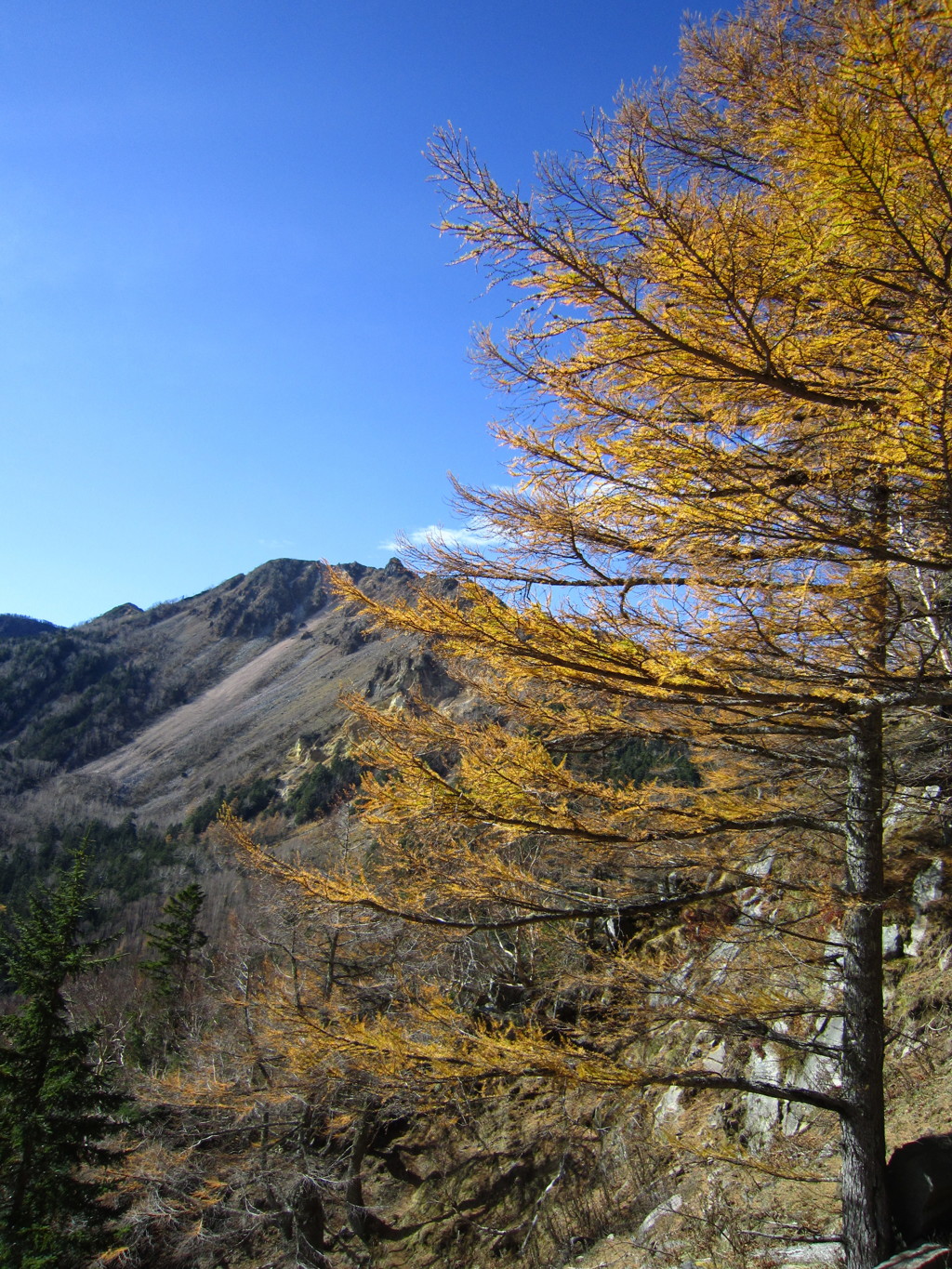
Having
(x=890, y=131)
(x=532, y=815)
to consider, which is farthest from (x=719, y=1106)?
(x=890, y=131)

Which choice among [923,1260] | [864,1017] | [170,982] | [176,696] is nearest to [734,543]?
[864,1017]

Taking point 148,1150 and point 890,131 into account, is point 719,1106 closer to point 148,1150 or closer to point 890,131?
point 890,131

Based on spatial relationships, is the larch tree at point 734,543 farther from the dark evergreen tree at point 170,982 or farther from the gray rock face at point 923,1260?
the dark evergreen tree at point 170,982

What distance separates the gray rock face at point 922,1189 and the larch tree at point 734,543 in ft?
1.42

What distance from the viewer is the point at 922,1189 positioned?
4.27m

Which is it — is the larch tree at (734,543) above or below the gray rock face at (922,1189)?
above

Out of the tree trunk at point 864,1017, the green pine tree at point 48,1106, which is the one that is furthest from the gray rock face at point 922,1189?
the green pine tree at point 48,1106

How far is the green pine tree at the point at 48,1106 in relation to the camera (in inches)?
406

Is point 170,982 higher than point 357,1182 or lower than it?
lower

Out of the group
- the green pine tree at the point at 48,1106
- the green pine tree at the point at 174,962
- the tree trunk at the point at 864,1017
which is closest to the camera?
the tree trunk at the point at 864,1017

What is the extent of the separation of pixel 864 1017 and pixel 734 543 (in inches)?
115

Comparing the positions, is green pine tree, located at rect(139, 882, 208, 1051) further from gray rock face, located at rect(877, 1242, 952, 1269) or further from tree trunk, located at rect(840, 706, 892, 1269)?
gray rock face, located at rect(877, 1242, 952, 1269)

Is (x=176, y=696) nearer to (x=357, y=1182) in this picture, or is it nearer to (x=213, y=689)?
(x=213, y=689)

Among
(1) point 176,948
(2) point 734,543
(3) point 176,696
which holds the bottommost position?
(1) point 176,948
